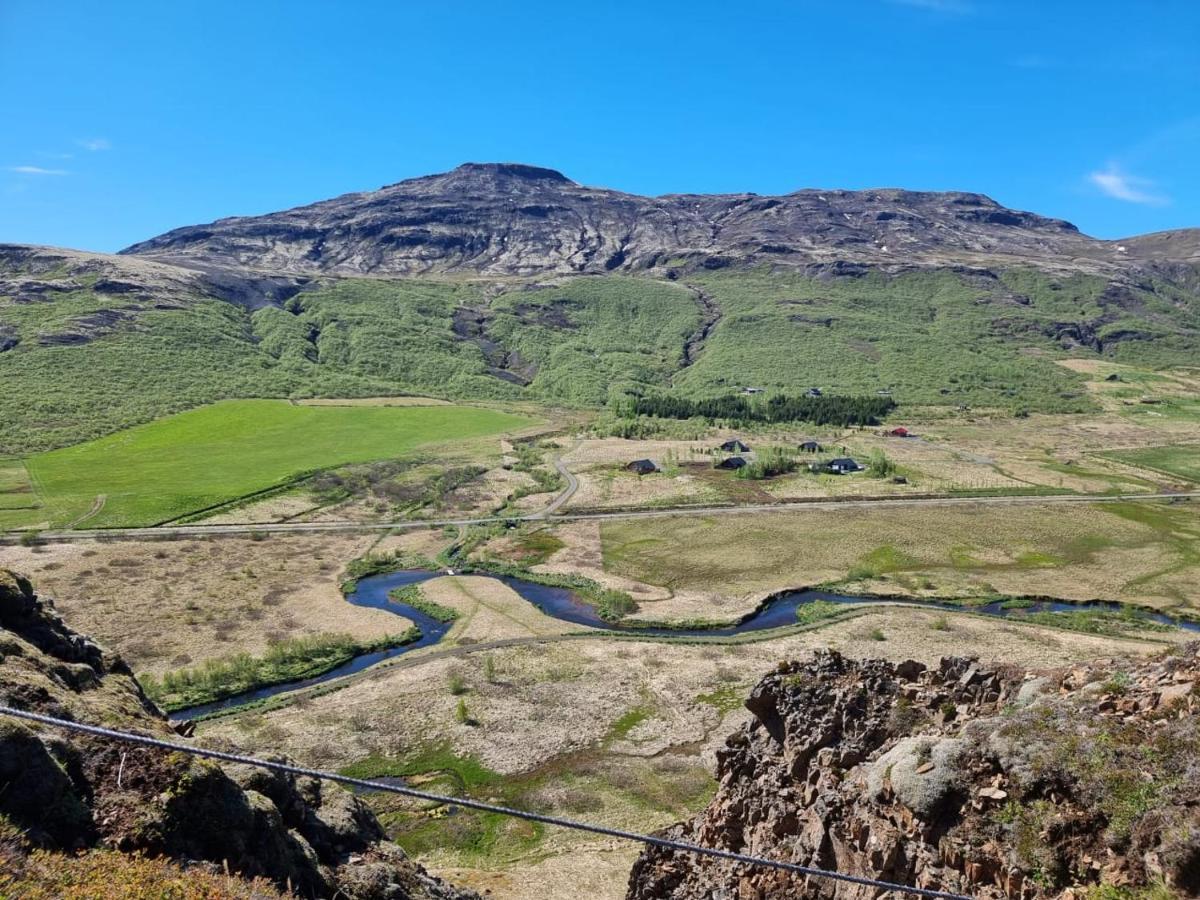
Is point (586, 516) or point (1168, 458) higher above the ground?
A: point (1168, 458)

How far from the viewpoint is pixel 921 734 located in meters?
15.2

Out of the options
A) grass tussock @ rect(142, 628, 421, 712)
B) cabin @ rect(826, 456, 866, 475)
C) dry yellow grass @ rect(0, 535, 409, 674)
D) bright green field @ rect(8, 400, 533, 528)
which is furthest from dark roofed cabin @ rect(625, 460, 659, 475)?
grass tussock @ rect(142, 628, 421, 712)

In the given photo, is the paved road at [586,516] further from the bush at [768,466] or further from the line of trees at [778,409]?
the line of trees at [778,409]

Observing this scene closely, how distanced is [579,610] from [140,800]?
48.0 meters

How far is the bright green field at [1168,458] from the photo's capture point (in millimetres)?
105394

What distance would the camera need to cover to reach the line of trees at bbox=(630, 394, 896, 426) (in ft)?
498

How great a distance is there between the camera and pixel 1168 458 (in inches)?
4498

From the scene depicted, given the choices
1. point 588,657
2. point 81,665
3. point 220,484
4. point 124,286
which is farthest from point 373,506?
point 124,286

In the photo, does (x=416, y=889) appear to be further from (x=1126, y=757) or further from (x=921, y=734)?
(x=1126, y=757)

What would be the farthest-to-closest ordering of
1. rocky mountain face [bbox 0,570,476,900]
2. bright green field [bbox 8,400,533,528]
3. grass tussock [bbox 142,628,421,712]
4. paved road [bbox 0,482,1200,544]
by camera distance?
1. bright green field [bbox 8,400,533,528]
2. paved road [bbox 0,482,1200,544]
3. grass tussock [bbox 142,628,421,712]
4. rocky mountain face [bbox 0,570,476,900]

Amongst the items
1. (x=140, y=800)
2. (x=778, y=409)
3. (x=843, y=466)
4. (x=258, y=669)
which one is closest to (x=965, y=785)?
(x=140, y=800)

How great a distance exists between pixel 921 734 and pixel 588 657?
32764 mm

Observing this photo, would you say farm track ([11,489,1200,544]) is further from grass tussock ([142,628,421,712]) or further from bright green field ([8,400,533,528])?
grass tussock ([142,628,421,712])

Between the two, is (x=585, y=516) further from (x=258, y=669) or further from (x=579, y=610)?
(x=258, y=669)
